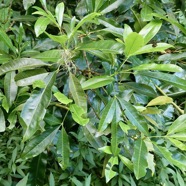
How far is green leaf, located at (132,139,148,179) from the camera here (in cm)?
59

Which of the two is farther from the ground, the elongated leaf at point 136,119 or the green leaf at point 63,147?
the elongated leaf at point 136,119

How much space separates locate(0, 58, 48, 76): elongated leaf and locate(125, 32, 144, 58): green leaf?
0.19 meters

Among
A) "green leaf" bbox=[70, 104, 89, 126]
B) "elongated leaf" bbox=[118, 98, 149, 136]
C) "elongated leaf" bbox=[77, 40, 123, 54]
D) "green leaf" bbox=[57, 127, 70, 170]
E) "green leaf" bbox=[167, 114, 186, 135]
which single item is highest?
"elongated leaf" bbox=[77, 40, 123, 54]

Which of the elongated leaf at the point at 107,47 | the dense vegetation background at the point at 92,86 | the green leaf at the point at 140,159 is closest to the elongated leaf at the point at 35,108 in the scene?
the dense vegetation background at the point at 92,86

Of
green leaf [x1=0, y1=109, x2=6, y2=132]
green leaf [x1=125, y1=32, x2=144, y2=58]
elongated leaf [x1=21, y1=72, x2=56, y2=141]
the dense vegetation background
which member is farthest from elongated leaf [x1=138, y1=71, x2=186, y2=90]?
green leaf [x1=0, y1=109, x2=6, y2=132]

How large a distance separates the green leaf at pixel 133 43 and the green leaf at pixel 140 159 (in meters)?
0.20

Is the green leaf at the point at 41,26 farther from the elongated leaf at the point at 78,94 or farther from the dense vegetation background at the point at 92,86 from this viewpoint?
the elongated leaf at the point at 78,94

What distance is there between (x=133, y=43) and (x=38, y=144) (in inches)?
11.9

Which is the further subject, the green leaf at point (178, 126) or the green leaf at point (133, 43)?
the green leaf at point (178, 126)

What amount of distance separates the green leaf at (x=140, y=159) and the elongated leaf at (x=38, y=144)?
0.19m

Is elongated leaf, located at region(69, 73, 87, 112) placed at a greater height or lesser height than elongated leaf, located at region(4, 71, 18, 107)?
greater

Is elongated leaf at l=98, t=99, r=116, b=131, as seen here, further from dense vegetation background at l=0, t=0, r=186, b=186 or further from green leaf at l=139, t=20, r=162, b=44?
green leaf at l=139, t=20, r=162, b=44

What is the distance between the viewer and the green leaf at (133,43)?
52 centimetres

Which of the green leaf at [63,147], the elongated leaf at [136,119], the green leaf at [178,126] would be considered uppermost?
the elongated leaf at [136,119]
